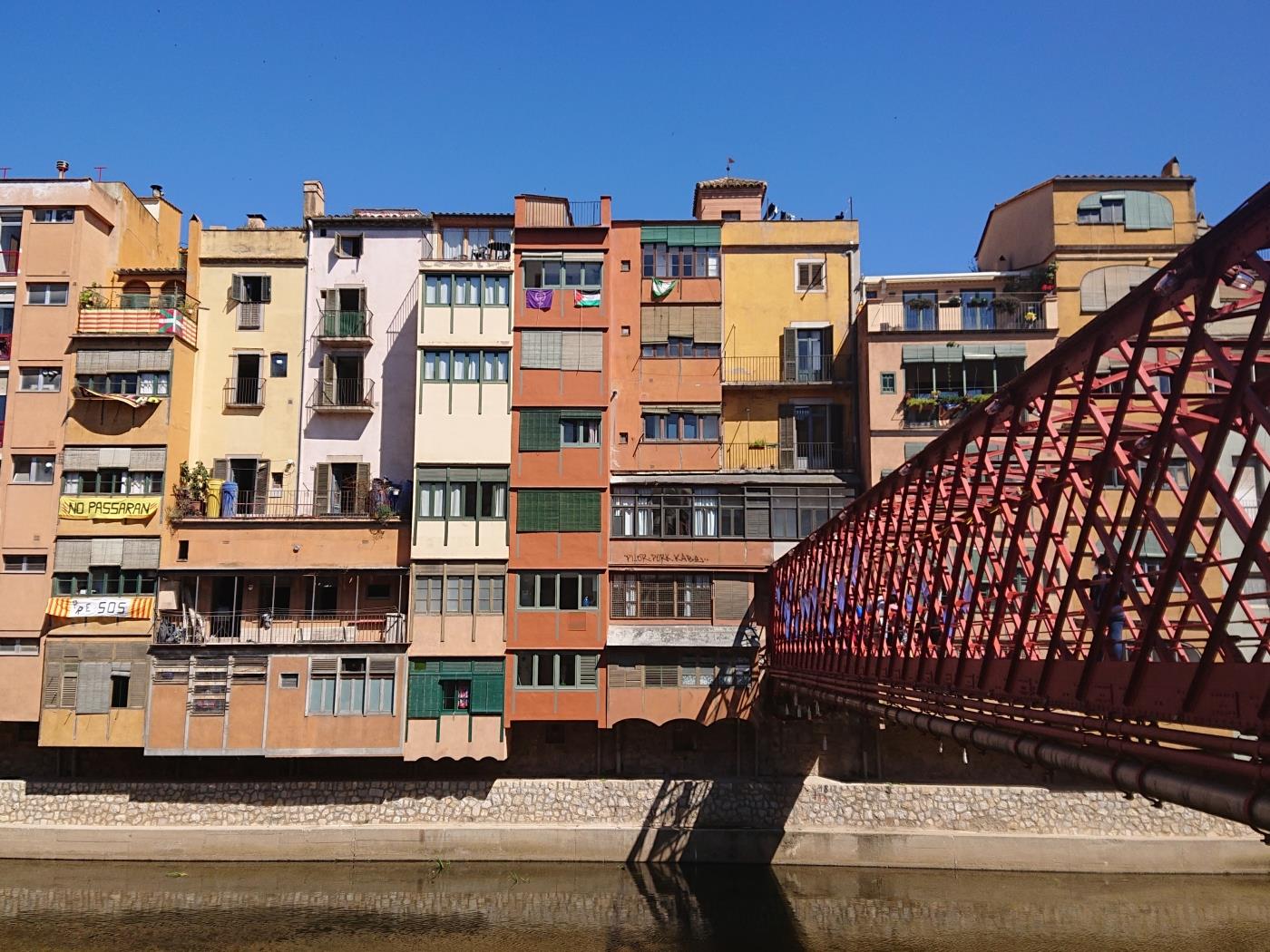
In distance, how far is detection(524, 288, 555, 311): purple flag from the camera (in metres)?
35.8

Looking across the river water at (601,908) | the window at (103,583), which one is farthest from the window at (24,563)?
the river water at (601,908)

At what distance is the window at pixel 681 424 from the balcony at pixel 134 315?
1615cm

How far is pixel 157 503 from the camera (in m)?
35.0

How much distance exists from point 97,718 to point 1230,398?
110 feet

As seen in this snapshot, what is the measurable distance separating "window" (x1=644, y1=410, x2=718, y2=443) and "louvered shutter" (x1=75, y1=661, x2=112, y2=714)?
1923 centimetres

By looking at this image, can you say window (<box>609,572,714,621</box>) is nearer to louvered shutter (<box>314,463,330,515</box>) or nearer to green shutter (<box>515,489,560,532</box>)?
green shutter (<box>515,489,560,532</box>)

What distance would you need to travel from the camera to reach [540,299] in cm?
3575

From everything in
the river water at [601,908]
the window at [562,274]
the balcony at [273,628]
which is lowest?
the river water at [601,908]

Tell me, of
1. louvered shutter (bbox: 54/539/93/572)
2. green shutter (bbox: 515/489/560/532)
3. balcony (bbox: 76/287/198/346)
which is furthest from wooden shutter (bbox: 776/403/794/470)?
louvered shutter (bbox: 54/539/93/572)

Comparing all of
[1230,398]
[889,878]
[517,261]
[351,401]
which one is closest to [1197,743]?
[1230,398]

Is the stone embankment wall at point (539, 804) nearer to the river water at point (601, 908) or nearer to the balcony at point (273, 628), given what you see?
the river water at point (601, 908)

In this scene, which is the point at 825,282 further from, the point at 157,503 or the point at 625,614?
the point at 157,503

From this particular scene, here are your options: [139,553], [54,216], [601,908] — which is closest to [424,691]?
[601,908]

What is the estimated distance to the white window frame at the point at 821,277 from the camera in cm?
4047
